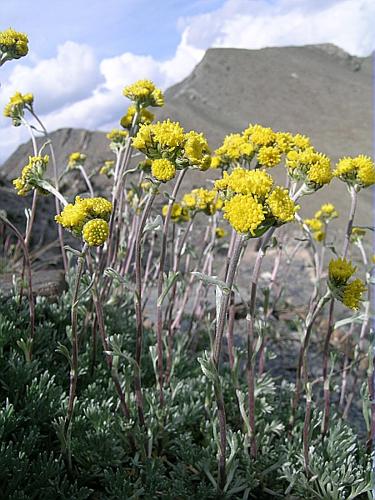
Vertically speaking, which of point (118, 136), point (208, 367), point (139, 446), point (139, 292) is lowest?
point (139, 446)

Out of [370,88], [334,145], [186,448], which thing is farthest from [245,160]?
[370,88]

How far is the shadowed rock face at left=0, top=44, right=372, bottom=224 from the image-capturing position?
34.0 feet

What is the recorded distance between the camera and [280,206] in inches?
62.4

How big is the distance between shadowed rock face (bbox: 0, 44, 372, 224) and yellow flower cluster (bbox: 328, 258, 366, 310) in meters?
6.93

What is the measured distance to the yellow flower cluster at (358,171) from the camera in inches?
88.8

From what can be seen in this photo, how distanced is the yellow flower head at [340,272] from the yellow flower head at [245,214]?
1.60 feet

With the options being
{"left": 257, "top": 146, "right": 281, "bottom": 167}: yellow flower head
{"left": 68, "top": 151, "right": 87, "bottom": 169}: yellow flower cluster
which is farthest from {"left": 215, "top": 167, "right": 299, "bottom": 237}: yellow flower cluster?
{"left": 68, "top": 151, "right": 87, "bottom": 169}: yellow flower cluster

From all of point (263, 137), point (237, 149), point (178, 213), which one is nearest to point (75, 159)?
point (178, 213)

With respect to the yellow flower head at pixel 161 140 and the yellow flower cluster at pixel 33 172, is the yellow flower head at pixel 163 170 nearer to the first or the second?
the yellow flower head at pixel 161 140

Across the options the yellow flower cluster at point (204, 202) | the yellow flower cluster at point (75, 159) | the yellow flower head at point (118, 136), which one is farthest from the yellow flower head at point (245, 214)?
the yellow flower cluster at point (75, 159)

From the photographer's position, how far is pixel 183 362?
3172mm

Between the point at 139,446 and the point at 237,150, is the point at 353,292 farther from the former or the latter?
the point at 139,446

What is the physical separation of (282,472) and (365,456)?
42 cm

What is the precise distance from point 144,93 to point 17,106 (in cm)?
82
